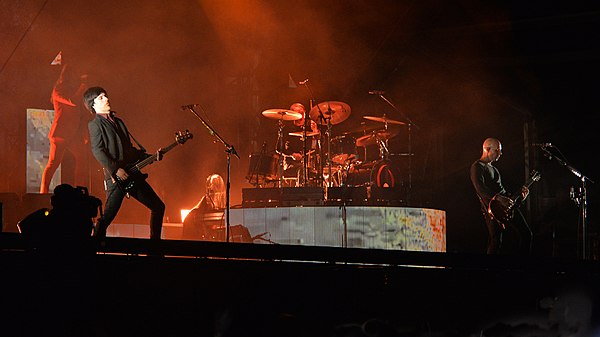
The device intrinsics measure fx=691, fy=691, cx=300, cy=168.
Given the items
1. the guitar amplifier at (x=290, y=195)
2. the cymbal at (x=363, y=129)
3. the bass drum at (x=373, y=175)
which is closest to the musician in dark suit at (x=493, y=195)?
the guitar amplifier at (x=290, y=195)

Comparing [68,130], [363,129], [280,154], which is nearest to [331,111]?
[280,154]

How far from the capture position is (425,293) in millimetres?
4566

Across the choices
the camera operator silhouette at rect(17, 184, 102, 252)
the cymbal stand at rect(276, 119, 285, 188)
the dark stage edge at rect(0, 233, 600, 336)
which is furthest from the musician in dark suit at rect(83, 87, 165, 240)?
the cymbal stand at rect(276, 119, 285, 188)

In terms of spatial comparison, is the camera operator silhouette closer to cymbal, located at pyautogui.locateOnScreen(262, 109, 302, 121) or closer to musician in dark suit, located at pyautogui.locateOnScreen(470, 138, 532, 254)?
musician in dark suit, located at pyautogui.locateOnScreen(470, 138, 532, 254)

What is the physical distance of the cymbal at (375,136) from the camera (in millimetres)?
12312

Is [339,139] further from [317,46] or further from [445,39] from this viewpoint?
[445,39]

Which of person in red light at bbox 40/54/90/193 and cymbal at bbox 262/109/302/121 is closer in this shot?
person in red light at bbox 40/54/90/193

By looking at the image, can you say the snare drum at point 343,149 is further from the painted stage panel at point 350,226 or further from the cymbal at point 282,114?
the painted stage panel at point 350,226

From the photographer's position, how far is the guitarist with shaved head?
331 inches

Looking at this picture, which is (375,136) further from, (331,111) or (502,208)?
(502,208)

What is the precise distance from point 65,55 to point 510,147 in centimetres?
773

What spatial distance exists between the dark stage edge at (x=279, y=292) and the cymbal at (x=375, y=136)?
7313 millimetres

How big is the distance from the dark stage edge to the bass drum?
7053 millimetres

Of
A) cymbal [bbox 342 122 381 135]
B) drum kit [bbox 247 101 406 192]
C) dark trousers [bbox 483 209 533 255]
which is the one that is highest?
cymbal [bbox 342 122 381 135]
